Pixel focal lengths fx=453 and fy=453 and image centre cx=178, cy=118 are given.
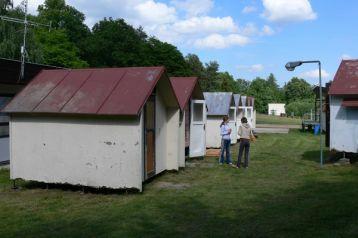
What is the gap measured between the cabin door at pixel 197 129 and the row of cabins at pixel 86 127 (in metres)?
5.34

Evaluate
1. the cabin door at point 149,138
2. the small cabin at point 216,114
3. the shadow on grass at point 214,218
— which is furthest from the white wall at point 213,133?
the shadow on grass at point 214,218

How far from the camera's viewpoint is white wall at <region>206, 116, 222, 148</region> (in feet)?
74.9

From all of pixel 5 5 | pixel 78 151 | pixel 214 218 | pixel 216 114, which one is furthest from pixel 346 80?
pixel 5 5

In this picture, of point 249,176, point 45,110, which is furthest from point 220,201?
point 45,110

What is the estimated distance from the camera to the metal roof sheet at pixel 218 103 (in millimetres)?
23016

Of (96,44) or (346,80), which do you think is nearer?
(346,80)

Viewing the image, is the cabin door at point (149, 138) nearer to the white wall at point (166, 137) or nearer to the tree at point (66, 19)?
the white wall at point (166, 137)

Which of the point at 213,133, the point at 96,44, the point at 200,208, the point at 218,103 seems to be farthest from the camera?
the point at 96,44

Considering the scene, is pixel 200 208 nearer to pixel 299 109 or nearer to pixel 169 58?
pixel 169 58

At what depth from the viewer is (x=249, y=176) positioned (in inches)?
529

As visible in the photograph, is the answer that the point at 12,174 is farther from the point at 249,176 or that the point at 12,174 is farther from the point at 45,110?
the point at 249,176

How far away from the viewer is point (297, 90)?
384 feet

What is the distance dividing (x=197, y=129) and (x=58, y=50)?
46147mm

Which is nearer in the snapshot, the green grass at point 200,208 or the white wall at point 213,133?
the green grass at point 200,208
